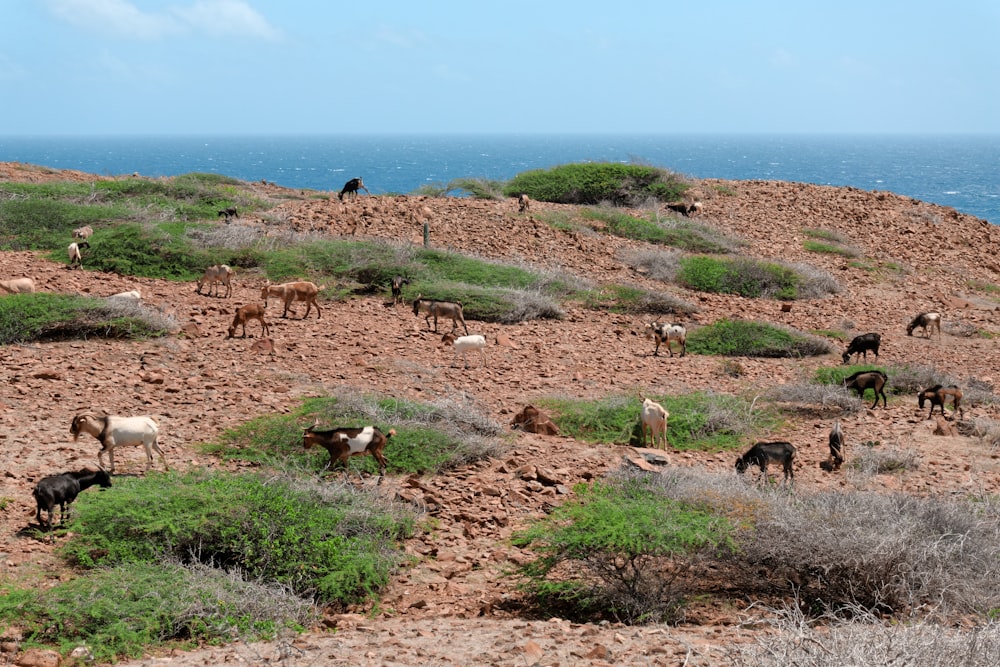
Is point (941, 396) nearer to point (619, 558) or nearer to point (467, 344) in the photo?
point (467, 344)

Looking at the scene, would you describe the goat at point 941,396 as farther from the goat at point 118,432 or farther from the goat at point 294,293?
the goat at point 118,432

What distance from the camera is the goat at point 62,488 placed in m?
6.11

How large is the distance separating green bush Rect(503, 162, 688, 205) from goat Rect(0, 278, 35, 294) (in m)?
14.1

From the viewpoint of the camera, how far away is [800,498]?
250 inches

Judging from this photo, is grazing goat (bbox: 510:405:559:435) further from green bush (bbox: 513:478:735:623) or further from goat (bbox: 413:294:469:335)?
goat (bbox: 413:294:469:335)

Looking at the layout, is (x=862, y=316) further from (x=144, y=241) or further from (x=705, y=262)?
(x=144, y=241)

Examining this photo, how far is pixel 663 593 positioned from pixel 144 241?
11.9 meters

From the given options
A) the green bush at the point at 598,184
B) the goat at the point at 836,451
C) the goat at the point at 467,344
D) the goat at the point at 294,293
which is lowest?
the goat at the point at 836,451

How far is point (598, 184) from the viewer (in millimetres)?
24938

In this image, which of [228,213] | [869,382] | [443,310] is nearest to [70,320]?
[443,310]

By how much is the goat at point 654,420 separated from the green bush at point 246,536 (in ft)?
11.2

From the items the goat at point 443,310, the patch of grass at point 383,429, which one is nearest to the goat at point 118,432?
the patch of grass at point 383,429

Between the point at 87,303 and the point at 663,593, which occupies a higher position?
the point at 87,303

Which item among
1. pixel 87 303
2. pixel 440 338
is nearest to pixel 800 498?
pixel 440 338
